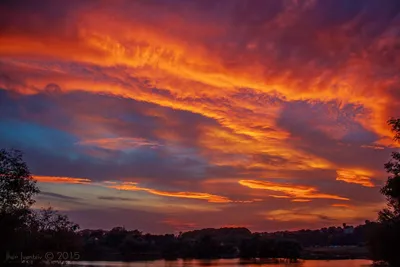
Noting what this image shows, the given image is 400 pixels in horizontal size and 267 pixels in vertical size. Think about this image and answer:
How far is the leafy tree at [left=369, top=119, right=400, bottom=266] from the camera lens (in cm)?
3086

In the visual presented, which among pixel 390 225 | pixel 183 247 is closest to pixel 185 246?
pixel 183 247

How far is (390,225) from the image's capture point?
35.4 m

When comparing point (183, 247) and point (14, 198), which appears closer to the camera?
point (14, 198)

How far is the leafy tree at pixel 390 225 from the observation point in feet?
101

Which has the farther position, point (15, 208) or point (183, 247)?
point (183, 247)

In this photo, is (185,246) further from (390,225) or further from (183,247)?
(390,225)

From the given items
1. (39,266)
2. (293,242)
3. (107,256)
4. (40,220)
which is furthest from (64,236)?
(293,242)

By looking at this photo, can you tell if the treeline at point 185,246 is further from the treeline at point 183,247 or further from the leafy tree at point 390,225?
the leafy tree at point 390,225

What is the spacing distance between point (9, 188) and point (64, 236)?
17.2 meters

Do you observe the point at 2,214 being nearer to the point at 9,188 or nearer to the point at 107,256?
the point at 9,188

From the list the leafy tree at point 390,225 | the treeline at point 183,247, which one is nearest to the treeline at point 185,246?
the treeline at point 183,247

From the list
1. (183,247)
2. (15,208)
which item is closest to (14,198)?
(15,208)

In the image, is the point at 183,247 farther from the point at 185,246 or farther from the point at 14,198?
the point at 14,198

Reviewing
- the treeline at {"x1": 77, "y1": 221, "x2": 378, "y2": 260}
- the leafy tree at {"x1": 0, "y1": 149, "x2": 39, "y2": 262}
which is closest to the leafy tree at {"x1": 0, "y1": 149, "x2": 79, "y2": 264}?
the leafy tree at {"x1": 0, "y1": 149, "x2": 39, "y2": 262}
